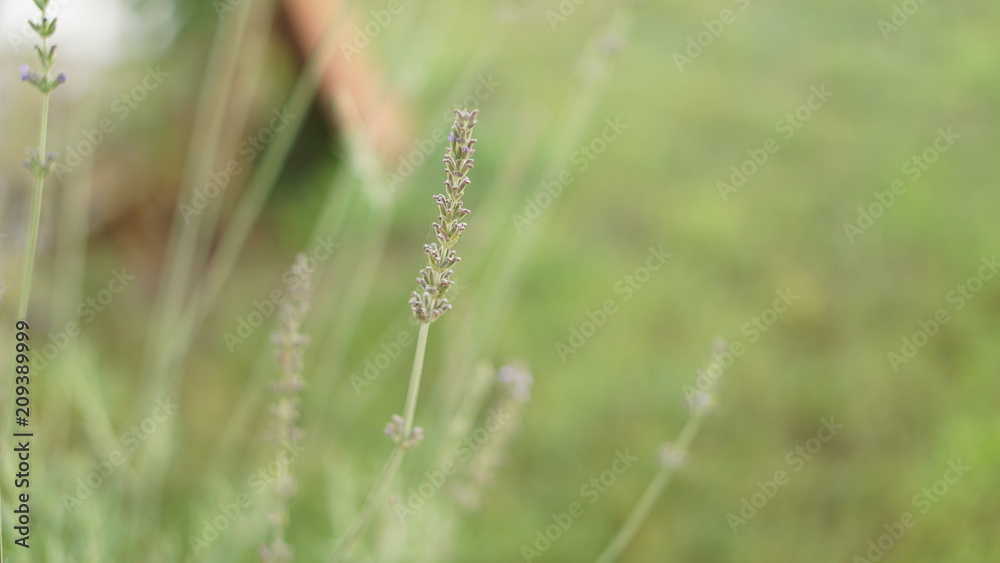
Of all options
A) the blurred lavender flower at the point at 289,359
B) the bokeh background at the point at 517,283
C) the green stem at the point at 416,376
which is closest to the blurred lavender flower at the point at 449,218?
the green stem at the point at 416,376

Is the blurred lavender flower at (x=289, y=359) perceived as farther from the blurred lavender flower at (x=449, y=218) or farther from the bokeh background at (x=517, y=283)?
the bokeh background at (x=517, y=283)

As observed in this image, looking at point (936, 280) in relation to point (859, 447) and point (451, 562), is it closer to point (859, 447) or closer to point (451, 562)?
point (859, 447)

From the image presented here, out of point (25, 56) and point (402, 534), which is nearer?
point (402, 534)

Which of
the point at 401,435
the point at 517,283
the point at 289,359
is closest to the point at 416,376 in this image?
the point at 401,435

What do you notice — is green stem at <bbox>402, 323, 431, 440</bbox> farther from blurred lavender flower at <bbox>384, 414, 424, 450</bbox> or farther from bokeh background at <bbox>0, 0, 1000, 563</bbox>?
bokeh background at <bbox>0, 0, 1000, 563</bbox>

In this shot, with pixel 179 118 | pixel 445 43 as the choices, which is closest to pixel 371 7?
pixel 445 43
